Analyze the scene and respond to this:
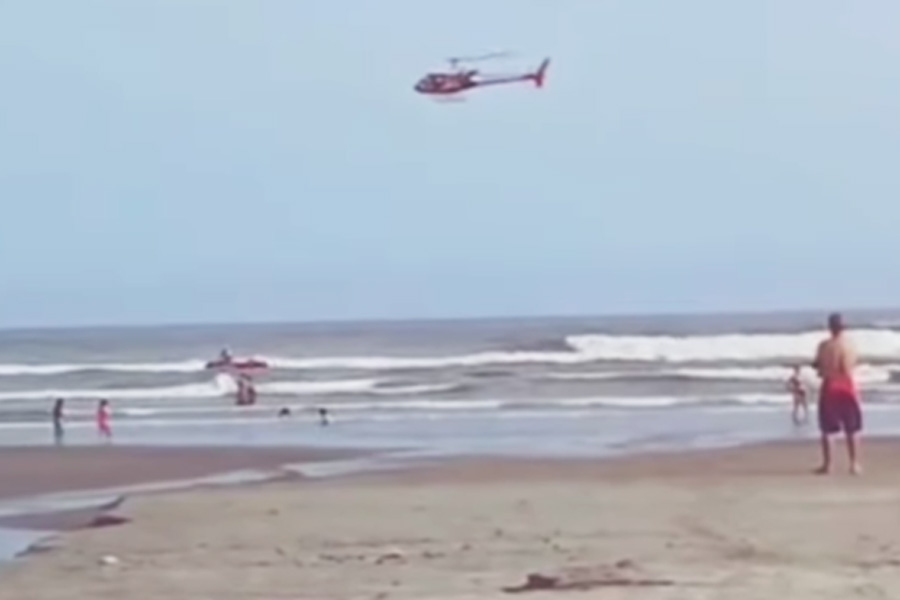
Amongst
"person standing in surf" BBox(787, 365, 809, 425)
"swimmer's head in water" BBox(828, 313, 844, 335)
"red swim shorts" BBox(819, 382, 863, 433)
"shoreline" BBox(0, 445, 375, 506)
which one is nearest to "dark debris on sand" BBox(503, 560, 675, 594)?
"swimmer's head in water" BBox(828, 313, 844, 335)

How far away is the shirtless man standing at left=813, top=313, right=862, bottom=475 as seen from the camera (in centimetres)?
1958

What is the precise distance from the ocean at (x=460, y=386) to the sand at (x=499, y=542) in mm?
7480

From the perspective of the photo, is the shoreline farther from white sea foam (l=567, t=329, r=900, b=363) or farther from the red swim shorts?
white sea foam (l=567, t=329, r=900, b=363)

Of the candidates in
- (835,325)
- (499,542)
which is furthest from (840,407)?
(499,542)

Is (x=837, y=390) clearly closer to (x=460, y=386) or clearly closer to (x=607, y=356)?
(x=460, y=386)

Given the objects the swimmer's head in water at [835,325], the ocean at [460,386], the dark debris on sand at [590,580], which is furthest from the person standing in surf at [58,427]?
the dark debris on sand at [590,580]

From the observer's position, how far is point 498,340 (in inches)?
3236

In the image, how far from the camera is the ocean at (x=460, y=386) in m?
31.9

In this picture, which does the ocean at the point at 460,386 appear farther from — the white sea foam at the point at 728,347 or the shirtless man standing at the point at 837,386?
the shirtless man standing at the point at 837,386

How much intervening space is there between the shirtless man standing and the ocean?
6.28m

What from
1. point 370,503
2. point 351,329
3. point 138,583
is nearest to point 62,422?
point 370,503

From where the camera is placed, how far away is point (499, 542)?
14.5 m

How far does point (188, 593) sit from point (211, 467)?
43.6ft

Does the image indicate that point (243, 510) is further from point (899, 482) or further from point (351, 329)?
point (351, 329)
